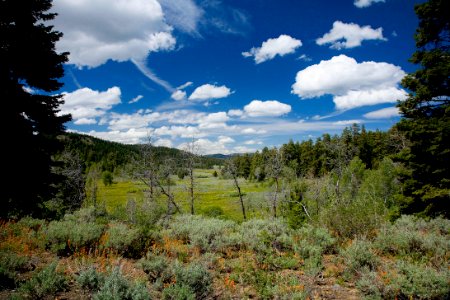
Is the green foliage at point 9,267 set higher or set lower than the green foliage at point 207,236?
higher

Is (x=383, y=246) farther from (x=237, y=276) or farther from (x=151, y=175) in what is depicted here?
(x=151, y=175)

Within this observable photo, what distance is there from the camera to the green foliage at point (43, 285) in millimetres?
4410

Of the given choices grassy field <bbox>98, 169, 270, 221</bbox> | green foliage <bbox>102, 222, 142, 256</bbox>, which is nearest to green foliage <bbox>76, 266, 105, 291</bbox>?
green foliage <bbox>102, 222, 142, 256</bbox>


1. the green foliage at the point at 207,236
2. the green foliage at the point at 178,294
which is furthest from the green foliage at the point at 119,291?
the green foliage at the point at 207,236

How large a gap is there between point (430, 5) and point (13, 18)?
21.5 m

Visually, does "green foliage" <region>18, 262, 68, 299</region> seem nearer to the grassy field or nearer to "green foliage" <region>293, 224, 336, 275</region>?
"green foliage" <region>293, 224, 336, 275</region>

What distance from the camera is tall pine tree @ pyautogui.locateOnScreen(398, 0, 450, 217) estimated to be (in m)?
14.2

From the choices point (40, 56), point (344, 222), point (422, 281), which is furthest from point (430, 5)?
point (40, 56)

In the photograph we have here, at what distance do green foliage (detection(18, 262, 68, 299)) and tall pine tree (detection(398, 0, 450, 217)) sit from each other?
55.8 ft

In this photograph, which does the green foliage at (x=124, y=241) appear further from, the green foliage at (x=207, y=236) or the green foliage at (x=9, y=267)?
the green foliage at (x=9, y=267)

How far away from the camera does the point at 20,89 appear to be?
13.1 m

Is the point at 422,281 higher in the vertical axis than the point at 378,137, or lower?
lower

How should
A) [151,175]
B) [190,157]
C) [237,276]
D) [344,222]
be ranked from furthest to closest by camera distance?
[190,157]
[151,175]
[344,222]
[237,276]

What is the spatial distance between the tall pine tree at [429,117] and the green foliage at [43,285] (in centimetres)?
1702
